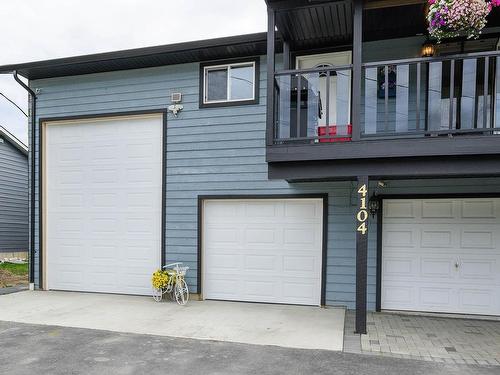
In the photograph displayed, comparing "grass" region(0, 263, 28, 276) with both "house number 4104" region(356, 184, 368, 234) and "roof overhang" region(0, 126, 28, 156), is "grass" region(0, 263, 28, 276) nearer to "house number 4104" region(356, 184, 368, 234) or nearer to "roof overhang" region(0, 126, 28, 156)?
"roof overhang" region(0, 126, 28, 156)

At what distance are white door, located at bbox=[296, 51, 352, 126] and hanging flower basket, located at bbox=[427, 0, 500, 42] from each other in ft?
4.42

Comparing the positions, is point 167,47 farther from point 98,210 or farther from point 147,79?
point 98,210

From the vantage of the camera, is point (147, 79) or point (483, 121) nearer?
point (483, 121)

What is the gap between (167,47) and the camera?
6938mm

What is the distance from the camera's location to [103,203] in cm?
788

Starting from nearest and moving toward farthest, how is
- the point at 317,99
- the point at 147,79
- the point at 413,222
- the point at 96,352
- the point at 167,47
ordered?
1. the point at 96,352
2. the point at 317,99
3. the point at 413,222
4. the point at 167,47
5. the point at 147,79

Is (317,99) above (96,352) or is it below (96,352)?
above

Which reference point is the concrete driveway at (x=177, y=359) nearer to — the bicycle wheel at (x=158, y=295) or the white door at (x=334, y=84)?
the bicycle wheel at (x=158, y=295)

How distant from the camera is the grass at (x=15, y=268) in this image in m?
10.5

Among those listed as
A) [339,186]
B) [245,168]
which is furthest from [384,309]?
[245,168]

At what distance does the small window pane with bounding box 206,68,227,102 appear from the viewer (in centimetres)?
724

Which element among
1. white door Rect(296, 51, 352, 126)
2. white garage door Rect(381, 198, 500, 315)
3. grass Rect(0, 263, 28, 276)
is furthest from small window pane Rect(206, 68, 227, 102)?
grass Rect(0, 263, 28, 276)

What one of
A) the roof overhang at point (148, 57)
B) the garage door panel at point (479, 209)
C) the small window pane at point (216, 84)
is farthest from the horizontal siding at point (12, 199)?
the garage door panel at point (479, 209)

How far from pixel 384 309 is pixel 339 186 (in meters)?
2.15
